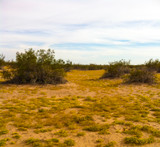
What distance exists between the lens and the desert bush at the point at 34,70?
15.3 m

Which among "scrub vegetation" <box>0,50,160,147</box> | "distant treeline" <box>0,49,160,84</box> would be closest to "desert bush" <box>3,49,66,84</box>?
"distant treeline" <box>0,49,160,84</box>

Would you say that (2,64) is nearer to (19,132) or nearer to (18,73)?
(18,73)

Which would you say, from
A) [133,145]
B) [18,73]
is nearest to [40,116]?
[133,145]

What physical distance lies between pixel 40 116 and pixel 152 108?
5451 millimetres

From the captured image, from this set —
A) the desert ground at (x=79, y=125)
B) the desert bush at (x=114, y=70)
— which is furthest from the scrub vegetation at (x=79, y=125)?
the desert bush at (x=114, y=70)

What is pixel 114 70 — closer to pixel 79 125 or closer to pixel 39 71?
pixel 39 71

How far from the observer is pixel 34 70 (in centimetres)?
1556

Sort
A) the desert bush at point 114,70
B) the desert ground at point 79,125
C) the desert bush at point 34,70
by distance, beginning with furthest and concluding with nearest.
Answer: the desert bush at point 114,70 → the desert bush at point 34,70 → the desert ground at point 79,125

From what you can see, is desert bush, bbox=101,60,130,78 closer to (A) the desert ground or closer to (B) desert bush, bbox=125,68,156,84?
(B) desert bush, bbox=125,68,156,84

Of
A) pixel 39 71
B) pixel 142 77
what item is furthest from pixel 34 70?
pixel 142 77

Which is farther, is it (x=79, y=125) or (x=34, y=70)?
(x=34, y=70)

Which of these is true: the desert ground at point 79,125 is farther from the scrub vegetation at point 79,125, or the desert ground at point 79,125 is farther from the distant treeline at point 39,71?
the distant treeline at point 39,71

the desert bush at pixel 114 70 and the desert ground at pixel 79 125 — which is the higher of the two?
the desert bush at pixel 114 70

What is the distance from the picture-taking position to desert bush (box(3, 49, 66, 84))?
50.1ft
